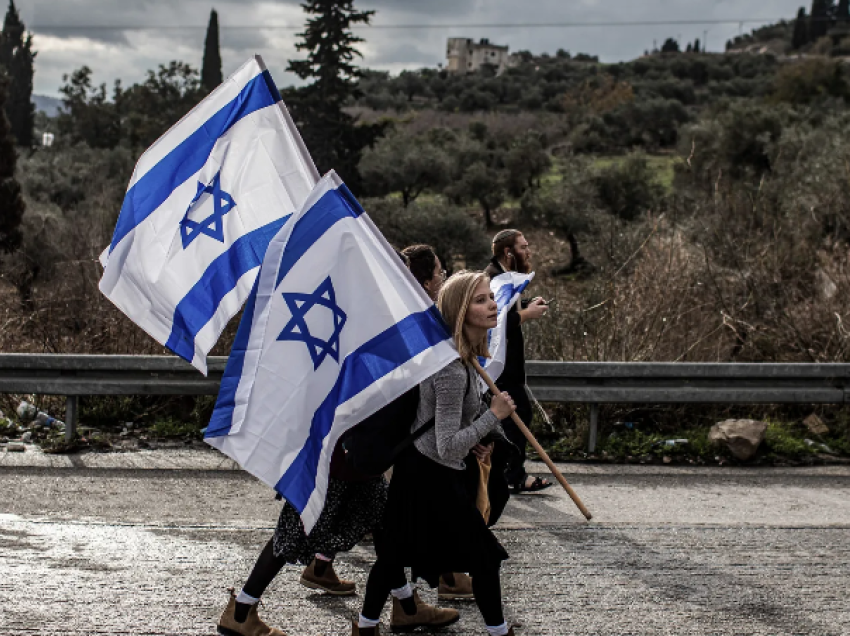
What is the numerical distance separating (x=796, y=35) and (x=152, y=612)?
164 meters

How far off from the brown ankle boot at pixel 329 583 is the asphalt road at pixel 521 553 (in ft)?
0.19

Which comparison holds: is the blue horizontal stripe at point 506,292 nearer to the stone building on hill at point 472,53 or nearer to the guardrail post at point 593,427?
the guardrail post at point 593,427

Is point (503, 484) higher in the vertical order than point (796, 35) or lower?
lower

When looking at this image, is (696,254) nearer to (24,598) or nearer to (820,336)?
(820,336)

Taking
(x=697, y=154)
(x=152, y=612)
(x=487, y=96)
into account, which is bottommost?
(x=152, y=612)

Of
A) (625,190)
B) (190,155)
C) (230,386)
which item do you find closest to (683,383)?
(190,155)

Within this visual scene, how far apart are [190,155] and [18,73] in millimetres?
72880

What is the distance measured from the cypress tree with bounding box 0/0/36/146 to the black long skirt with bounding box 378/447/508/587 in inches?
2603

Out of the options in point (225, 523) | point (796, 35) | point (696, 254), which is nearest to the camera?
point (225, 523)

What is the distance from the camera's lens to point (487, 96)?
9450 centimetres

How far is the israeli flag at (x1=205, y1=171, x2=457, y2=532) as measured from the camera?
13.5 ft

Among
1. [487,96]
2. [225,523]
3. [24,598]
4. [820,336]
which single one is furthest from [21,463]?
[487,96]

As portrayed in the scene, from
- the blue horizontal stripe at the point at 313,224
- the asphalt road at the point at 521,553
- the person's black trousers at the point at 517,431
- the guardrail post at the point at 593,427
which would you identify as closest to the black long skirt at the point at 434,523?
the asphalt road at the point at 521,553

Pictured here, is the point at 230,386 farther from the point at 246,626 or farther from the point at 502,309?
the point at 502,309
